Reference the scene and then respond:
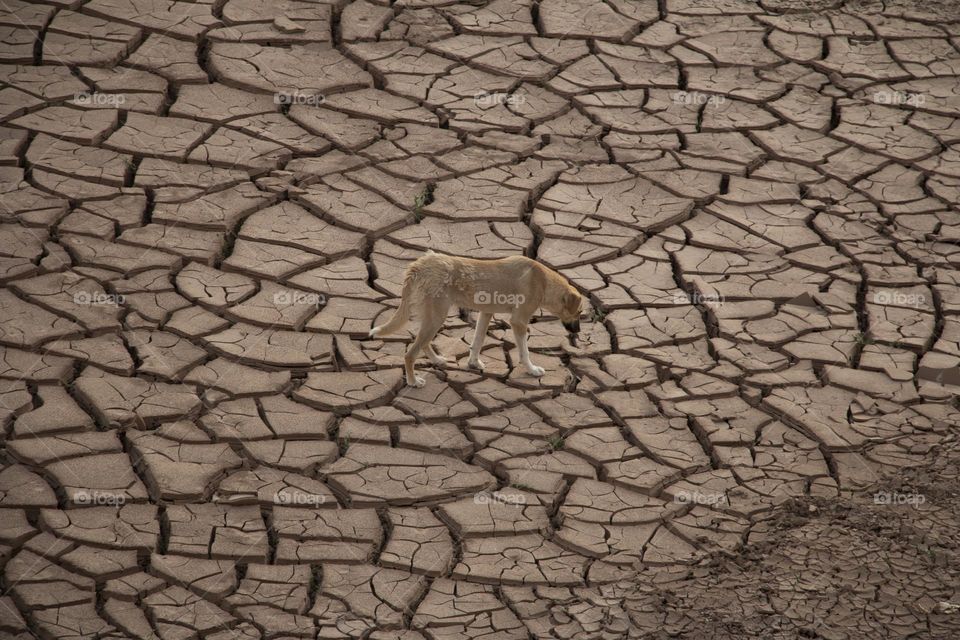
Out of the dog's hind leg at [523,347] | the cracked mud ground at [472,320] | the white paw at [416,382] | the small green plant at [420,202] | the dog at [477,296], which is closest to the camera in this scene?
the cracked mud ground at [472,320]

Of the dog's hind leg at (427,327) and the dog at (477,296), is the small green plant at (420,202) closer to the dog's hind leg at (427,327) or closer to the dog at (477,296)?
the dog at (477,296)

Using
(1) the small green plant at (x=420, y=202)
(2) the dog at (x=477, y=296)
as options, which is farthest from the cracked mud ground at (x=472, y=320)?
(2) the dog at (x=477, y=296)

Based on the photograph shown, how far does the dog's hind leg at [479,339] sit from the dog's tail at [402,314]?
379 mm

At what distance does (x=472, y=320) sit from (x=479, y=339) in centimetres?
51

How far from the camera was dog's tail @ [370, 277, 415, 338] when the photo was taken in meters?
6.11

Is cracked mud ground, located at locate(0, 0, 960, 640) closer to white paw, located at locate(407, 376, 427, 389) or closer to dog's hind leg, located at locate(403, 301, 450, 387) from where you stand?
white paw, located at locate(407, 376, 427, 389)

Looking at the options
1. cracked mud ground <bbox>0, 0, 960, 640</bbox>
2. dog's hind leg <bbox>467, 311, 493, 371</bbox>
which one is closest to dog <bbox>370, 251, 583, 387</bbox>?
dog's hind leg <bbox>467, 311, 493, 371</bbox>

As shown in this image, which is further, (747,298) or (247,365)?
(747,298)

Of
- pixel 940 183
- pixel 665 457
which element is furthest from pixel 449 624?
pixel 940 183

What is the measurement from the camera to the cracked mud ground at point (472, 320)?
5102 mm

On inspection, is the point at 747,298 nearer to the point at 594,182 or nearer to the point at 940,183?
the point at 594,182

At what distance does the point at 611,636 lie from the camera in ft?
16.0

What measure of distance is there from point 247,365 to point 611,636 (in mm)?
2406

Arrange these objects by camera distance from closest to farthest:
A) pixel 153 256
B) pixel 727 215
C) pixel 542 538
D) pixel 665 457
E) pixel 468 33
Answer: pixel 542 538
pixel 665 457
pixel 153 256
pixel 727 215
pixel 468 33
